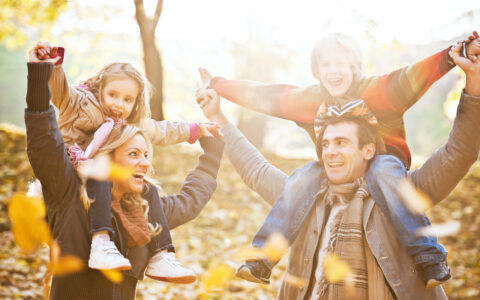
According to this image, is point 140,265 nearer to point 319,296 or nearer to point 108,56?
point 319,296

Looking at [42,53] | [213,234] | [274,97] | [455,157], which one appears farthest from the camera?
[213,234]

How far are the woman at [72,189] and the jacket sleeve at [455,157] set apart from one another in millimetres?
1534

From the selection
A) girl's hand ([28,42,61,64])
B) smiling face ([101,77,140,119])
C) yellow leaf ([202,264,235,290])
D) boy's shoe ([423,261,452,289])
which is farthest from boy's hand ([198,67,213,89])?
yellow leaf ([202,264,235,290])

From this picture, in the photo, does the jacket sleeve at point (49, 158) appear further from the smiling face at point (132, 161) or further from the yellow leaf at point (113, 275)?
the yellow leaf at point (113, 275)

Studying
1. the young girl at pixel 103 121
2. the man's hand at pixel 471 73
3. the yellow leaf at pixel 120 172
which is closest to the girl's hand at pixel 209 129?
the young girl at pixel 103 121

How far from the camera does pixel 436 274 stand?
244 cm

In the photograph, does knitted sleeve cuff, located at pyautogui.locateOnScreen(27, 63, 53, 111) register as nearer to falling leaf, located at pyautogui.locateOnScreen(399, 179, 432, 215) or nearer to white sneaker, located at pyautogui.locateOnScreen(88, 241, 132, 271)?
white sneaker, located at pyautogui.locateOnScreen(88, 241, 132, 271)

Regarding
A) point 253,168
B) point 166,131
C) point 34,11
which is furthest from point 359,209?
point 34,11

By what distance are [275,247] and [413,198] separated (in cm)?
83

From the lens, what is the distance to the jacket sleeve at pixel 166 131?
2.91 metres

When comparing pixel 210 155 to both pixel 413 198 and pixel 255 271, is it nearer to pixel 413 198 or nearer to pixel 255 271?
pixel 255 271

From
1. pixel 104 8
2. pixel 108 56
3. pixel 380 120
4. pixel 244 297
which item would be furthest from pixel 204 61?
pixel 380 120

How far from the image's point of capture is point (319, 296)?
106 inches

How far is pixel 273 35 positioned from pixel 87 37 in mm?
4065
